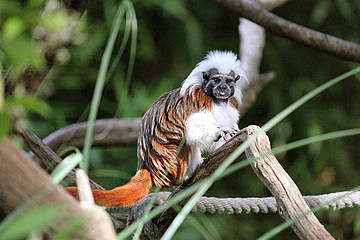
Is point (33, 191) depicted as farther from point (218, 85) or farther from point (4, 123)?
point (218, 85)

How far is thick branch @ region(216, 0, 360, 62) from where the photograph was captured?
2155 millimetres

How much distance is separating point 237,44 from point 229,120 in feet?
6.94

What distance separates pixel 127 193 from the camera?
1.68 metres

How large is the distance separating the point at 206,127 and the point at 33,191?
102 cm

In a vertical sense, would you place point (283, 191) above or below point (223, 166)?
below

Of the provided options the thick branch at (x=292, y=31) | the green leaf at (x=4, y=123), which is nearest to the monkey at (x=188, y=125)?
the thick branch at (x=292, y=31)

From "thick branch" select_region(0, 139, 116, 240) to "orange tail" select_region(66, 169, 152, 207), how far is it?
0.82m

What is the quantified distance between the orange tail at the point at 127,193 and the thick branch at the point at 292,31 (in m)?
0.75

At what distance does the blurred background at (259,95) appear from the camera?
A: 11.4ft

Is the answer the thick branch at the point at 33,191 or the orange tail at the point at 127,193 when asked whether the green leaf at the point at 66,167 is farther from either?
the orange tail at the point at 127,193

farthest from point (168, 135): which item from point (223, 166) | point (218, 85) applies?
point (223, 166)

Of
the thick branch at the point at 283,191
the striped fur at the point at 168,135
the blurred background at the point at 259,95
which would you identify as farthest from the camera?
the blurred background at the point at 259,95

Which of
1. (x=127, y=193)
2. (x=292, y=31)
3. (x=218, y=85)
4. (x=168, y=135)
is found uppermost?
(x=292, y=31)

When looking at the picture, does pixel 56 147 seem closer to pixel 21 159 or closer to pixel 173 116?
pixel 173 116
